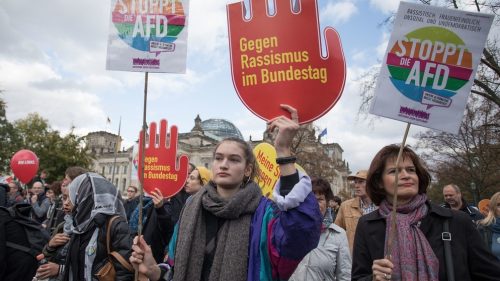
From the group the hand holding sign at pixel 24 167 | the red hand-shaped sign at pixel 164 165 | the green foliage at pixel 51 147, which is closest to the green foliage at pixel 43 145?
the green foliage at pixel 51 147

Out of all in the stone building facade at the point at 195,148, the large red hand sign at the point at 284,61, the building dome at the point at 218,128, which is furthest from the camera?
the building dome at the point at 218,128

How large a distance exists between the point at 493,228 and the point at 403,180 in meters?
3.26

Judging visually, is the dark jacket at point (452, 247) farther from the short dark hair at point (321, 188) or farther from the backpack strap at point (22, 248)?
the backpack strap at point (22, 248)

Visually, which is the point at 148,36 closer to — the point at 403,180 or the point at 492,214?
the point at 403,180

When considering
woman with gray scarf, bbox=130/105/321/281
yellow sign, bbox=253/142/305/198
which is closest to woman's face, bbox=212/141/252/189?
woman with gray scarf, bbox=130/105/321/281

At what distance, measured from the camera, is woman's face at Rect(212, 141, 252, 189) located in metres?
2.67

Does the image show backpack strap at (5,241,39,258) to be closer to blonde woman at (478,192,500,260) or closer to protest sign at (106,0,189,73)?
protest sign at (106,0,189,73)

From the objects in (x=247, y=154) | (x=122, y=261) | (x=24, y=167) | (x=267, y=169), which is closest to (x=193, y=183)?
(x=267, y=169)

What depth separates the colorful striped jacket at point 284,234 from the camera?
2107mm

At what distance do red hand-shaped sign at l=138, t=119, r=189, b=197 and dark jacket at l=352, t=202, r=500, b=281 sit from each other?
3864mm

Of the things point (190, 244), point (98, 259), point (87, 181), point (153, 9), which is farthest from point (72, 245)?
point (153, 9)

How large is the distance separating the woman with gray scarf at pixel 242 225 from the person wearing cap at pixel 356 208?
3.12 metres

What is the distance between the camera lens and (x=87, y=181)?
12.4 feet

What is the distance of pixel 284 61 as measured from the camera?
2789 millimetres
